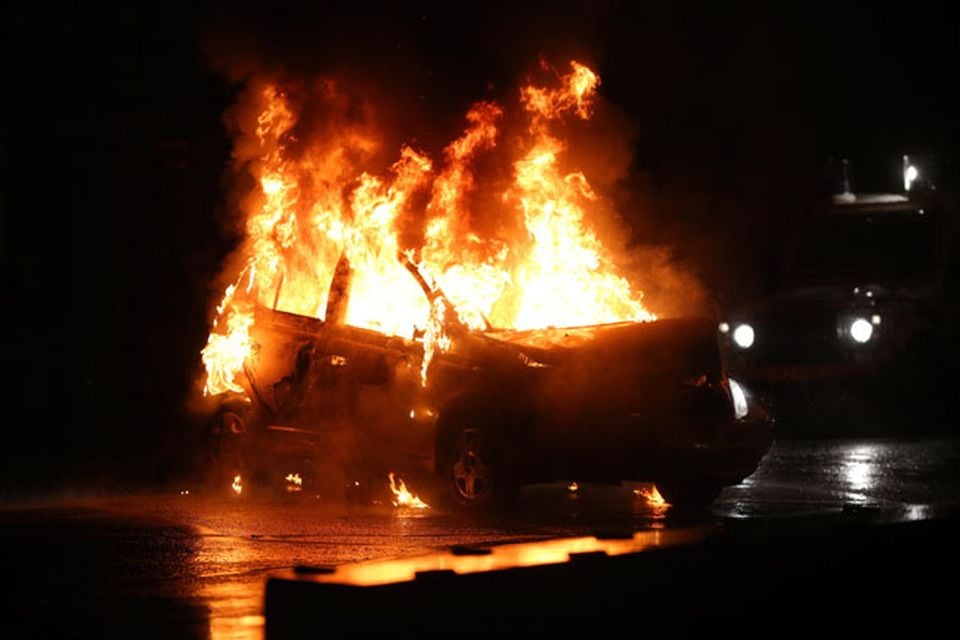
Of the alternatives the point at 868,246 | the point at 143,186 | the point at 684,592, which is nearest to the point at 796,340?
the point at 868,246

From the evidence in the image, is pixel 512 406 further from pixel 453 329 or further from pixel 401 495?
pixel 401 495

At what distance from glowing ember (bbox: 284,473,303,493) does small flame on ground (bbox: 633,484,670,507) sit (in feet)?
9.68

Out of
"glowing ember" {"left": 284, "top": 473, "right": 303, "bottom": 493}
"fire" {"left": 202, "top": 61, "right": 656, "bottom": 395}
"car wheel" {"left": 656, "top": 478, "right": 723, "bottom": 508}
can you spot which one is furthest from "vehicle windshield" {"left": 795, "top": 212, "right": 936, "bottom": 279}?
"glowing ember" {"left": 284, "top": 473, "right": 303, "bottom": 493}

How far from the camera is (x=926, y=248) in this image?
911 inches

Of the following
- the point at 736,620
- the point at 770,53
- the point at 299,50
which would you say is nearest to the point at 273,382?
the point at 299,50

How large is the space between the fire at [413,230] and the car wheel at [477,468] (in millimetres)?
682

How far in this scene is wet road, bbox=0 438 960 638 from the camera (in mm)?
8141

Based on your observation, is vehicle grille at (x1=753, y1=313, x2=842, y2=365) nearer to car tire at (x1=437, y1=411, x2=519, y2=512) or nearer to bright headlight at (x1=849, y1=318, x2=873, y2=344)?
bright headlight at (x1=849, y1=318, x2=873, y2=344)

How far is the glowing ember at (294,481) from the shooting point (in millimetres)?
14656

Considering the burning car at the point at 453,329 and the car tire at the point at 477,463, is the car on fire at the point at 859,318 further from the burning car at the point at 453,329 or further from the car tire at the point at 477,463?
the car tire at the point at 477,463

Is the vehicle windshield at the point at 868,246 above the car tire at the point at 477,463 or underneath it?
above

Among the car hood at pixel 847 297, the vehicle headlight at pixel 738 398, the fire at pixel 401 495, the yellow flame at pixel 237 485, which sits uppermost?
the car hood at pixel 847 297

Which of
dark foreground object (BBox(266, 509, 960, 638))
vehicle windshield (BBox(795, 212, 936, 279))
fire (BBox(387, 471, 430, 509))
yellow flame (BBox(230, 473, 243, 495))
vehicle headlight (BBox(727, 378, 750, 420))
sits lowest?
dark foreground object (BBox(266, 509, 960, 638))

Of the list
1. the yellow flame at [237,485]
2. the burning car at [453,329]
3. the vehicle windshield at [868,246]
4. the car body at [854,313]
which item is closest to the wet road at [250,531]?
the yellow flame at [237,485]
